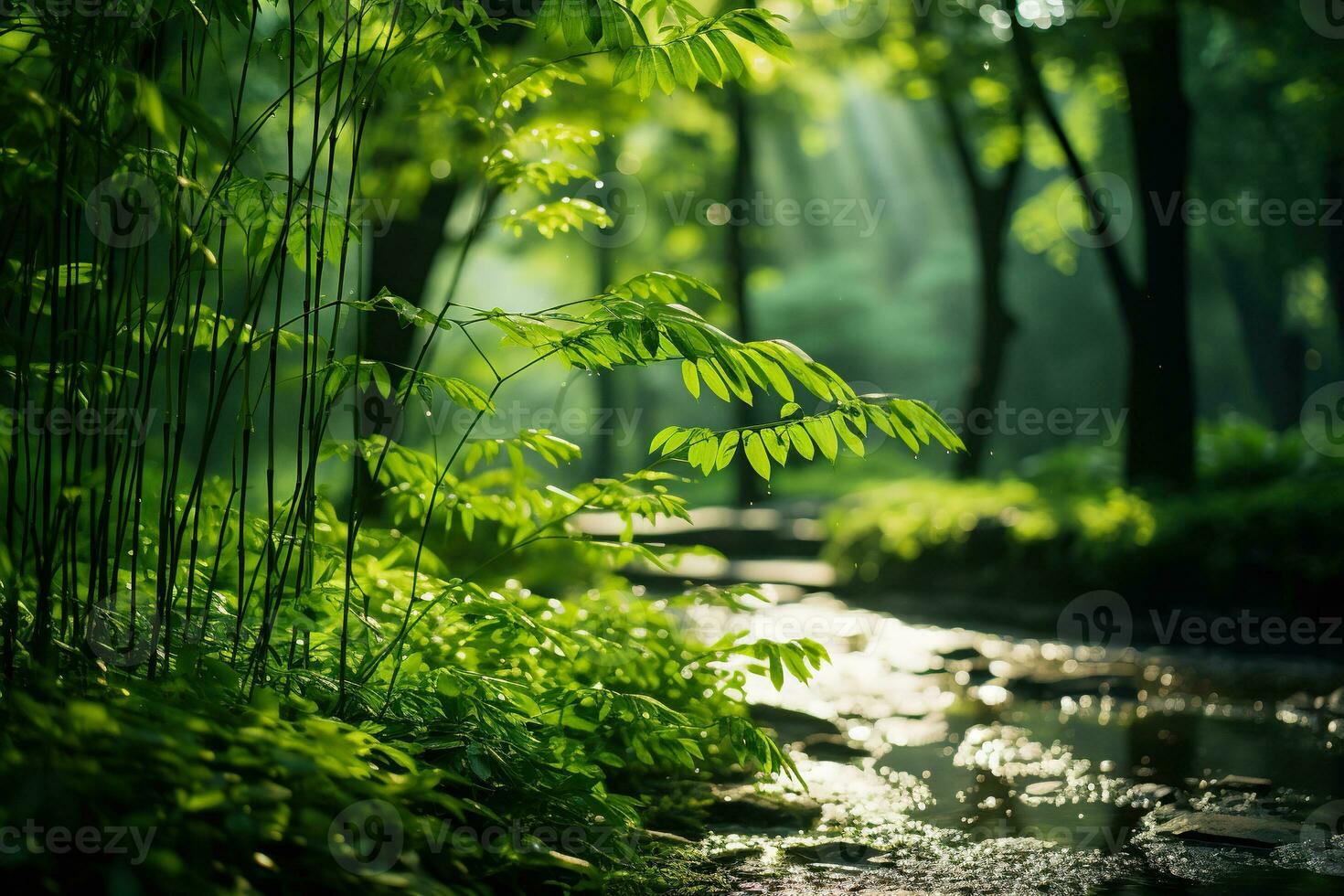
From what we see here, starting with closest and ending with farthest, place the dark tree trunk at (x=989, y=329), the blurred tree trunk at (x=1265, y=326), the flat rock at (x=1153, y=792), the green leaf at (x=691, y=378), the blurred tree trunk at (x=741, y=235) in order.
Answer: the green leaf at (x=691, y=378), the flat rock at (x=1153, y=792), the dark tree trunk at (x=989, y=329), the blurred tree trunk at (x=741, y=235), the blurred tree trunk at (x=1265, y=326)

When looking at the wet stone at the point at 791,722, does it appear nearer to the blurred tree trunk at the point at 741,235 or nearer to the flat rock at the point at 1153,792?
the flat rock at the point at 1153,792

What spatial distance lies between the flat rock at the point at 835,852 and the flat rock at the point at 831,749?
1221 millimetres

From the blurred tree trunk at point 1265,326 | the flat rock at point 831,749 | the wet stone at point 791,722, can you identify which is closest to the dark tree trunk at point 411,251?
the wet stone at point 791,722

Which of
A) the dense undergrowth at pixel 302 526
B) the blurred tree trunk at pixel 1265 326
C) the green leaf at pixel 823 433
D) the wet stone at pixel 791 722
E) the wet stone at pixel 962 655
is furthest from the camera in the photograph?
the blurred tree trunk at pixel 1265 326

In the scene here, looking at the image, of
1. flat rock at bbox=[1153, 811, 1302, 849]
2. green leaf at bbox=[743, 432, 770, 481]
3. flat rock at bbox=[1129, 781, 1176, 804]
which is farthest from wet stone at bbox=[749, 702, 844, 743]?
green leaf at bbox=[743, 432, 770, 481]

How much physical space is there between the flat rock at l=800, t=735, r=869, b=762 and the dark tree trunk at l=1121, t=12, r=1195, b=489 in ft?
18.8

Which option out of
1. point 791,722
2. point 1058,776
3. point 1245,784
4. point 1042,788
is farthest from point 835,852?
point 791,722

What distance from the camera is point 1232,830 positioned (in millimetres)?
3283

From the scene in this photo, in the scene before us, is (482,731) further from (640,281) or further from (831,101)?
(831,101)

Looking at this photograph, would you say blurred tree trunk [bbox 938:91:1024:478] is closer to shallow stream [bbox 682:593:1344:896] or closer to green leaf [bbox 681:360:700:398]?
shallow stream [bbox 682:593:1344:896]

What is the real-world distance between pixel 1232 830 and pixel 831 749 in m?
1.72

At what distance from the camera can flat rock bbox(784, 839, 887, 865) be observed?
3100 millimetres

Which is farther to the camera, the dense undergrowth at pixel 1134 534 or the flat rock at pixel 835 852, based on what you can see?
the dense undergrowth at pixel 1134 534

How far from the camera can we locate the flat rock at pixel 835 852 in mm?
3100
